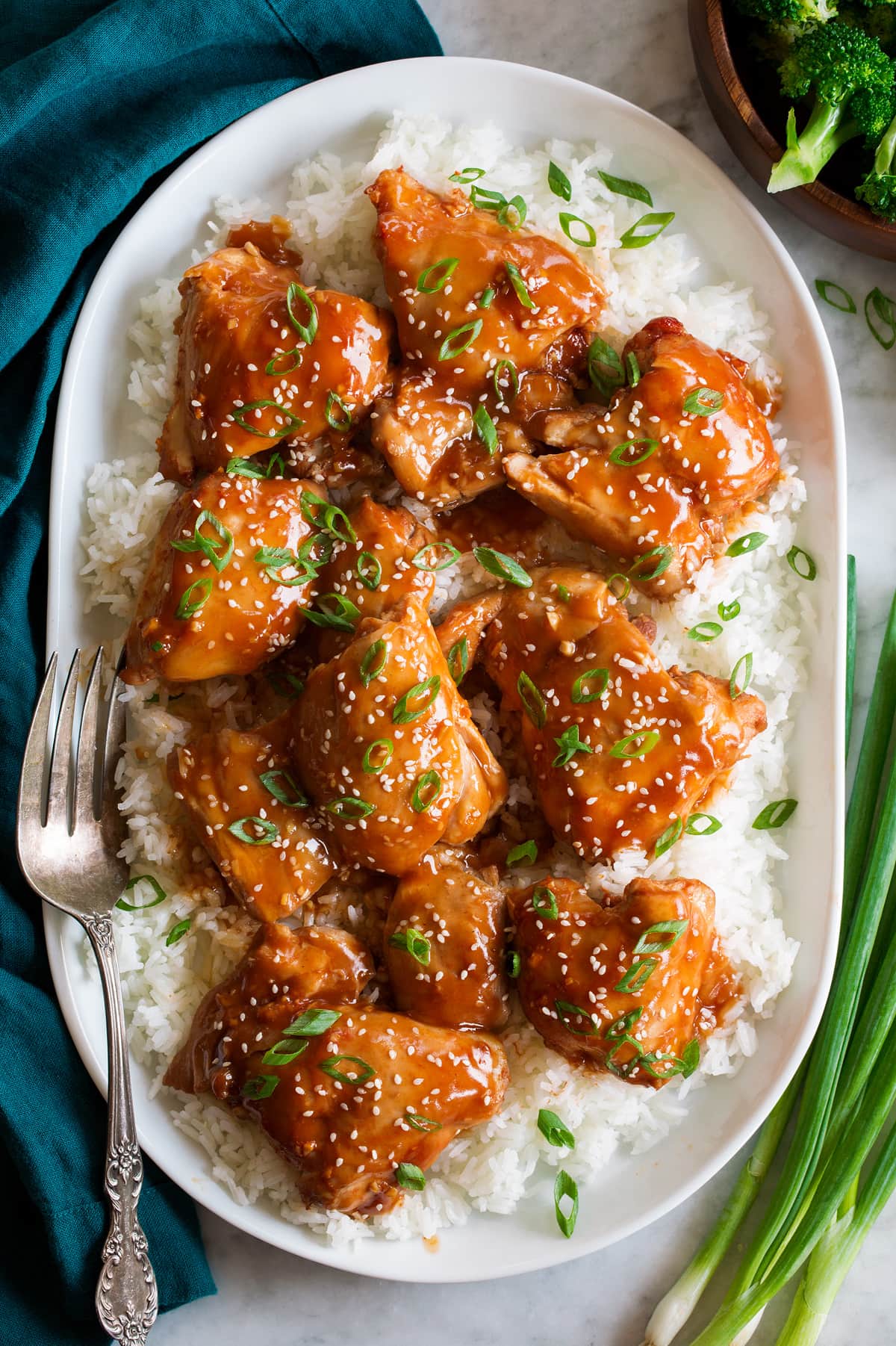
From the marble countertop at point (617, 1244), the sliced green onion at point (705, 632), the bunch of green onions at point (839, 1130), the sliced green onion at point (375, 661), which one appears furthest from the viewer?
the marble countertop at point (617, 1244)

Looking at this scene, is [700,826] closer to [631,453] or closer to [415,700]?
[415,700]

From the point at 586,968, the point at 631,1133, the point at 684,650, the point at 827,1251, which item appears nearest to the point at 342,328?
the point at 684,650

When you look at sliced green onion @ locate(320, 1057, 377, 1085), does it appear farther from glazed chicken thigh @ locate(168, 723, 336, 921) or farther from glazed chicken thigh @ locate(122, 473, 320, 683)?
glazed chicken thigh @ locate(122, 473, 320, 683)

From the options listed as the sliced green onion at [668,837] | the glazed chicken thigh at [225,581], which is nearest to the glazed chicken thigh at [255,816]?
the glazed chicken thigh at [225,581]

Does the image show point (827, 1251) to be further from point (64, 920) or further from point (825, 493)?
point (64, 920)

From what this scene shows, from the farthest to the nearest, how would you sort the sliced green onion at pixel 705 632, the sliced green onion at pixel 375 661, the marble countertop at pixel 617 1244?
the marble countertop at pixel 617 1244
the sliced green onion at pixel 705 632
the sliced green onion at pixel 375 661

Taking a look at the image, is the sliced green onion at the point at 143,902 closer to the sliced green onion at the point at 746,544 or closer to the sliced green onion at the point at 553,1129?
the sliced green onion at the point at 553,1129

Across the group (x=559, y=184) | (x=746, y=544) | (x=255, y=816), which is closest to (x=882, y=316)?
(x=746, y=544)

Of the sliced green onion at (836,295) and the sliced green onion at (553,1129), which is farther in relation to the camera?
the sliced green onion at (836,295)
